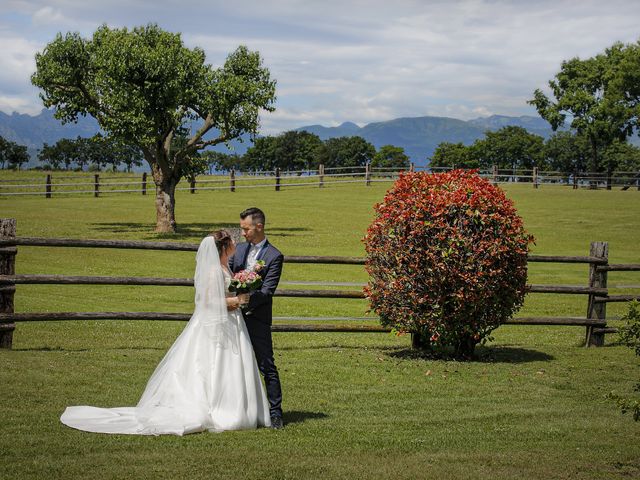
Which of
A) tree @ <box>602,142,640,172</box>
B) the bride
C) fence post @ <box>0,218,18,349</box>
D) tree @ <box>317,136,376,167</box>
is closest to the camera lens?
the bride

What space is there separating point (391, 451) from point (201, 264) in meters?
2.84

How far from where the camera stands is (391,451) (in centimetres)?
820

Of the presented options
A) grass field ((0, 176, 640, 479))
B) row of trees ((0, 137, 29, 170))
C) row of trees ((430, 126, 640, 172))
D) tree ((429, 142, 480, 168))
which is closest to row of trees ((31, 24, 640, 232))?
grass field ((0, 176, 640, 479))

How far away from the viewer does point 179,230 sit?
1433 inches

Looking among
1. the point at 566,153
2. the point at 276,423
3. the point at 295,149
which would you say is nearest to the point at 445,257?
the point at 276,423

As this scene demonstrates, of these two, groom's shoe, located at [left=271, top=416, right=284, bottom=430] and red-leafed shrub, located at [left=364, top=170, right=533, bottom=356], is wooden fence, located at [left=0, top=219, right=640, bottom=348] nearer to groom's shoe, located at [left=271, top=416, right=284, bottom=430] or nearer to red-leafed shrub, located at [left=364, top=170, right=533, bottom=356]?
red-leafed shrub, located at [left=364, top=170, right=533, bottom=356]

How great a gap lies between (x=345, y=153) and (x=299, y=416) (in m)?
150

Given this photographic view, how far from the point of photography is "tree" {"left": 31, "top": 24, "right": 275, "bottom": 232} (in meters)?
34.5

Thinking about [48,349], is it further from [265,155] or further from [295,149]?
[265,155]

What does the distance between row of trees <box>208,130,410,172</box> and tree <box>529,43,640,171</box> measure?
227 ft

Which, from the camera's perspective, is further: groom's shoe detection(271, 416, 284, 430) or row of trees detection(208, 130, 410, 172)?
row of trees detection(208, 130, 410, 172)

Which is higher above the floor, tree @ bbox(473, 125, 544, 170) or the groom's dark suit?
tree @ bbox(473, 125, 544, 170)

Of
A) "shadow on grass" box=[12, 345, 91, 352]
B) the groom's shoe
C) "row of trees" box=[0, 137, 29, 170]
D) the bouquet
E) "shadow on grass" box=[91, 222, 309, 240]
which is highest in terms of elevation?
"row of trees" box=[0, 137, 29, 170]

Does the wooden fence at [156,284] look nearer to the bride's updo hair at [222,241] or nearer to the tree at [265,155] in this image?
the bride's updo hair at [222,241]
